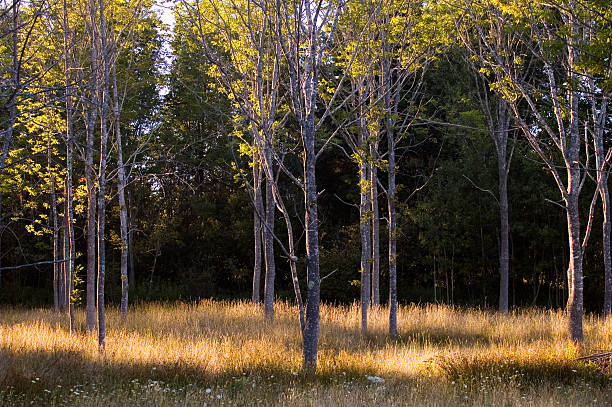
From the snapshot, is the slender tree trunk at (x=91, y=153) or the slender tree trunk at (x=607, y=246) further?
the slender tree trunk at (x=607, y=246)

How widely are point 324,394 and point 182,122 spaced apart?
18.5 m

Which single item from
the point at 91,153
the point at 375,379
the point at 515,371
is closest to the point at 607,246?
the point at 515,371

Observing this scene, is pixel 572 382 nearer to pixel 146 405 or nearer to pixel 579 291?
pixel 579 291

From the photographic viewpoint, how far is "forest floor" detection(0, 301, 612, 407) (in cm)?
595

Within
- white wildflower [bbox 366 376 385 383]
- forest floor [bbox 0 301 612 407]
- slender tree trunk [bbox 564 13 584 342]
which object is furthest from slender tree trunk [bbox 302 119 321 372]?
slender tree trunk [bbox 564 13 584 342]

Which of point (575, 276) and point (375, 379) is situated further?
point (575, 276)

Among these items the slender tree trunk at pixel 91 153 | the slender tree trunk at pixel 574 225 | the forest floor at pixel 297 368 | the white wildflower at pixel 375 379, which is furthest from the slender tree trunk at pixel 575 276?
the slender tree trunk at pixel 91 153

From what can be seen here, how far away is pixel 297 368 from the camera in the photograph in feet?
23.7

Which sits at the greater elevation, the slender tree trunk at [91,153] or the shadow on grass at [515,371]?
the slender tree trunk at [91,153]

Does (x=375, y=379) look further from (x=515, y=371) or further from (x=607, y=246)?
(x=607, y=246)

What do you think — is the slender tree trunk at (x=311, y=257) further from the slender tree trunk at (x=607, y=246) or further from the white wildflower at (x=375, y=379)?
the slender tree trunk at (x=607, y=246)

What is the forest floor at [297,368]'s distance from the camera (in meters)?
5.95

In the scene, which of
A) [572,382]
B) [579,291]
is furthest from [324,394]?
[579,291]

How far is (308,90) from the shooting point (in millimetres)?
7094
